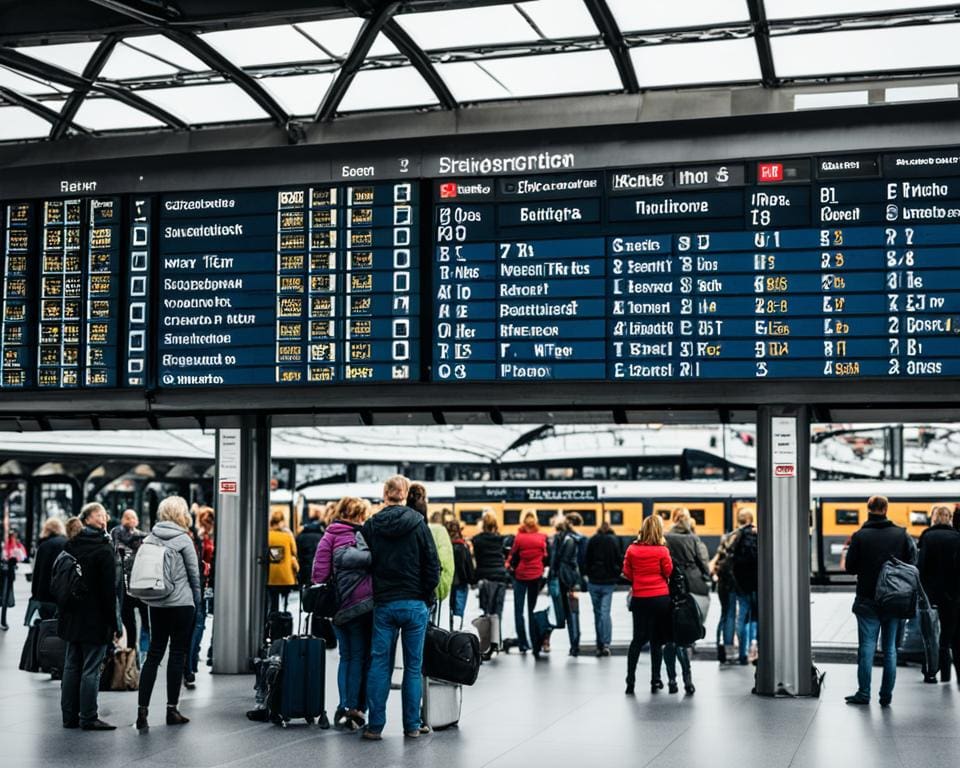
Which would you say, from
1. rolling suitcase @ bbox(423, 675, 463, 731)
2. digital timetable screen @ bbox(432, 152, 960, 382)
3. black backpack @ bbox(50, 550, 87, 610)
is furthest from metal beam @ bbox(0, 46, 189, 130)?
rolling suitcase @ bbox(423, 675, 463, 731)

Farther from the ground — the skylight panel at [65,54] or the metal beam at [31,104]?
the skylight panel at [65,54]

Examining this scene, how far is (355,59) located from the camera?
1035cm

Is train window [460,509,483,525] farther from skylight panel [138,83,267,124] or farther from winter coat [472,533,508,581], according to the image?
skylight panel [138,83,267,124]

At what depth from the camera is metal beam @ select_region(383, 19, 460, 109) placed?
10.0 metres

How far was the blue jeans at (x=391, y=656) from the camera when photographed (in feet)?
29.1

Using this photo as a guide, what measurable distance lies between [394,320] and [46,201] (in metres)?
3.63

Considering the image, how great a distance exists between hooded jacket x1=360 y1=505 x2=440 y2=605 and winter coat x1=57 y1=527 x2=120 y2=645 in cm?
195

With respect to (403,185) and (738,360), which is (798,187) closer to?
(738,360)

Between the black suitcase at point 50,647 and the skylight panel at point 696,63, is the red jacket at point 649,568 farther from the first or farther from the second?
the black suitcase at point 50,647

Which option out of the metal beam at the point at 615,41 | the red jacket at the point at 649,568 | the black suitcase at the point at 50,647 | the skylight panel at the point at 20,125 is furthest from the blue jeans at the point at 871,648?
the skylight panel at the point at 20,125

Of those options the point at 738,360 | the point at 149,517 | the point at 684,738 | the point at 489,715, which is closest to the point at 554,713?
the point at 489,715

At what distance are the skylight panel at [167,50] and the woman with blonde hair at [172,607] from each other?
376cm

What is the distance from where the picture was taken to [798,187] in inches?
411

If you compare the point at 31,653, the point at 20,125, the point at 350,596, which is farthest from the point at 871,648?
the point at 20,125
